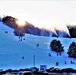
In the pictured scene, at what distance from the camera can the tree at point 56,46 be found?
3893mm

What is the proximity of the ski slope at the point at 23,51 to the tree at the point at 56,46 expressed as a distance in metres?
0.05

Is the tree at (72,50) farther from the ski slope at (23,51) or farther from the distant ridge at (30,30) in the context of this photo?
the distant ridge at (30,30)

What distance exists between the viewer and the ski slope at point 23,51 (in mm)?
3848

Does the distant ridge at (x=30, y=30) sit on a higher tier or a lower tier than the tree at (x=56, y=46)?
higher

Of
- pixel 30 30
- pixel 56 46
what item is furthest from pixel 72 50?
pixel 30 30

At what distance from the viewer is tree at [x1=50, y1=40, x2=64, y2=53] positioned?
153 inches

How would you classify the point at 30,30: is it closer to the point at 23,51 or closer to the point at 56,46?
the point at 23,51

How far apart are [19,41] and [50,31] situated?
0.48 m

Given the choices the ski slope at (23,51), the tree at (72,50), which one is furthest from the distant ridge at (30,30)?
the tree at (72,50)

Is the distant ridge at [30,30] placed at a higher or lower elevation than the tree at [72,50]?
higher

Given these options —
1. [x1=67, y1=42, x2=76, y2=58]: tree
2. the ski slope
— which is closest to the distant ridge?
the ski slope

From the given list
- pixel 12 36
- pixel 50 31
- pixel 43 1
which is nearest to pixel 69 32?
pixel 50 31

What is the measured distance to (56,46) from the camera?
389 cm

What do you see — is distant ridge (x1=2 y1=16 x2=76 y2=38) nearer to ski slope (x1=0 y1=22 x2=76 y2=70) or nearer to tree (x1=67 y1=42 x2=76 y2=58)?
ski slope (x1=0 y1=22 x2=76 y2=70)
